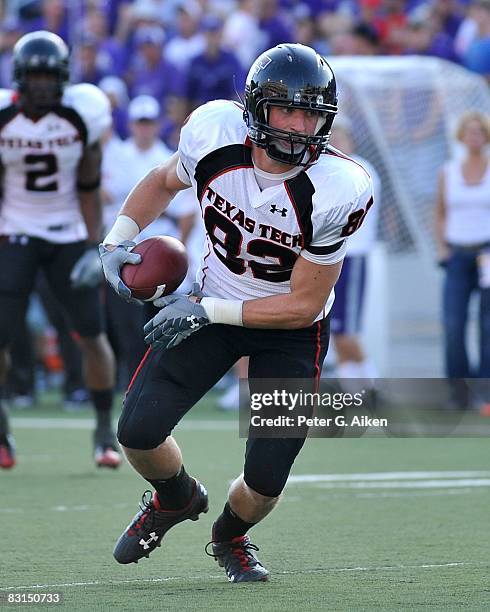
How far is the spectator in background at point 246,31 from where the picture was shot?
13328 mm

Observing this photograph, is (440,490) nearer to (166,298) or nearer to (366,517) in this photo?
(366,517)

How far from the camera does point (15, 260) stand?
6.70 meters

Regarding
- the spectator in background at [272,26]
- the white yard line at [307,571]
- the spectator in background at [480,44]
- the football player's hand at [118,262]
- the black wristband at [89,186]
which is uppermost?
the football player's hand at [118,262]

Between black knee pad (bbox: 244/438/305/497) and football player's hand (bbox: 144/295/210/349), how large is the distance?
1.36 ft

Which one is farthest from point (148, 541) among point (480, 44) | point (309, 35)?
point (309, 35)

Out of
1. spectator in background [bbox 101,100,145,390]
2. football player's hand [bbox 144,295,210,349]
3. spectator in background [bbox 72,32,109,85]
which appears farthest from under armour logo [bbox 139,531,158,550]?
spectator in background [bbox 72,32,109,85]

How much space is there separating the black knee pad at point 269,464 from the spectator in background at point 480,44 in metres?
7.21

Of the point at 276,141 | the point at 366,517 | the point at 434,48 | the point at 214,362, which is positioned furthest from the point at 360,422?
→ the point at 434,48

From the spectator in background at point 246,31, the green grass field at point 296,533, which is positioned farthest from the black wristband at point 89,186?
the spectator in background at point 246,31

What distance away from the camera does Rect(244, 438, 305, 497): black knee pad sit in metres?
4.34

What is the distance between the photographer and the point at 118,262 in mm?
4449

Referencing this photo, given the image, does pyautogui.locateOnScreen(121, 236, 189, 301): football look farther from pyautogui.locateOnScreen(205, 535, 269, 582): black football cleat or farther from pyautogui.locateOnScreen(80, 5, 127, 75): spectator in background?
pyautogui.locateOnScreen(80, 5, 127, 75): spectator in background

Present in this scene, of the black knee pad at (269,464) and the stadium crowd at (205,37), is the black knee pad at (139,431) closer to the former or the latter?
the black knee pad at (269,464)

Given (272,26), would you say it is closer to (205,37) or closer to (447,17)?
(205,37)
